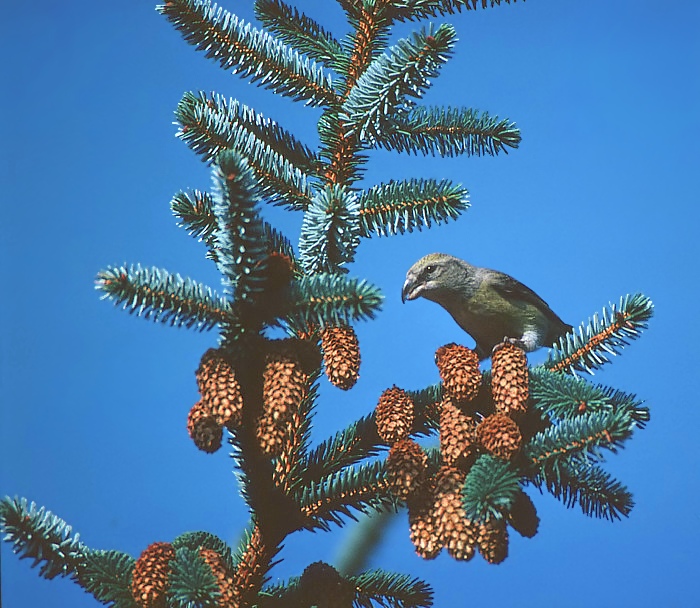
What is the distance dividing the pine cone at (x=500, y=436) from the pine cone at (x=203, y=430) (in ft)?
1.04

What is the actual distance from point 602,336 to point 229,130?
0.62m

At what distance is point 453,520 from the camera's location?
0.91m

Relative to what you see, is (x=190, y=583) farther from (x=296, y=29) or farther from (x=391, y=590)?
(x=296, y=29)

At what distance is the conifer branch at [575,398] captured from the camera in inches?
38.3

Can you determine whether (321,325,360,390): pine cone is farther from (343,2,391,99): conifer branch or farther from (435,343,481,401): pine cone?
(343,2,391,99): conifer branch

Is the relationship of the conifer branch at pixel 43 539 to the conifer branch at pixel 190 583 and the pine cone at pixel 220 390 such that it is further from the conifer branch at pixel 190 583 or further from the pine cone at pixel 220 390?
the pine cone at pixel 220 390

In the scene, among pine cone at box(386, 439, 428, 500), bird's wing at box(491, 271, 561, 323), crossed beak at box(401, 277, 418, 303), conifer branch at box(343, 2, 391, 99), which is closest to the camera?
pine cone at box(386, 439, 428, 500)

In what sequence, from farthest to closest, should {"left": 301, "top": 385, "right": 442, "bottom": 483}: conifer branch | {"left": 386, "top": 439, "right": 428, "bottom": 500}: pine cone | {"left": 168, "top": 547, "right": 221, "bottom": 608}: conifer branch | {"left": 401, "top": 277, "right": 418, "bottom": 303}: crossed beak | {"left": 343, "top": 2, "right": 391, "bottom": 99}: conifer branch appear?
1. {"left": 401, "top": 277, "right": 418, "bottom": 303}: crossed beak
2. {"left": 343, "top": 2, "right": 391, "bottom": 99}: conifer branch
3. {"left": 301, "top": 385, "right": 442, "bottom": 483}: conifer branch
4. {"left": 386, "top": 439, "right": 428, "bottom": 500}: pine cone
5. {"left": 168, "top": 547, "right": 221, "bottom": 608}: conifer branch

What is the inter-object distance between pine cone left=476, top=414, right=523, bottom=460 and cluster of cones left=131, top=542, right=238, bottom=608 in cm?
34

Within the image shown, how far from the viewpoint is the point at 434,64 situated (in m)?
1.00

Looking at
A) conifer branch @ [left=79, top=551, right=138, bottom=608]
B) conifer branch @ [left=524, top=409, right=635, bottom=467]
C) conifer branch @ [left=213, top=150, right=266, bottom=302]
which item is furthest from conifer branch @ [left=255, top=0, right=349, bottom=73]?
conifer branch @ [left=79, top=551, right=138, bottom=608]

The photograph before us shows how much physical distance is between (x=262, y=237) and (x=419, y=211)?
1.00 ft

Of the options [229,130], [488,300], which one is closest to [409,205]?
[229,130]

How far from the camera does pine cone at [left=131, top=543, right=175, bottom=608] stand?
0.89 m
